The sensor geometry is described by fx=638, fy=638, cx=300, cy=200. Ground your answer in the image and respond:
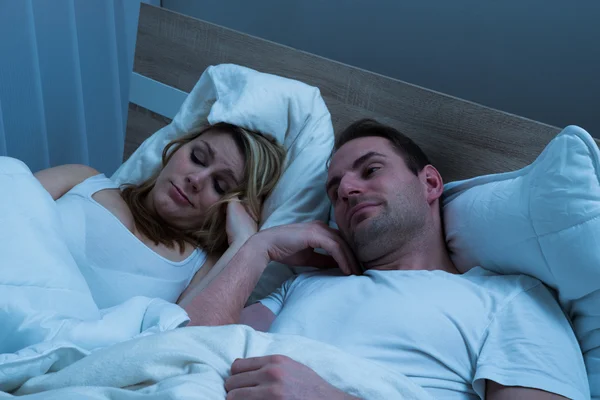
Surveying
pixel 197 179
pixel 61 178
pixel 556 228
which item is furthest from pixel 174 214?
pixel 556 228

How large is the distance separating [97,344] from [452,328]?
0.61m

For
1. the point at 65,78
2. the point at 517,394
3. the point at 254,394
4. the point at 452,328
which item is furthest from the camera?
the point at 65,78

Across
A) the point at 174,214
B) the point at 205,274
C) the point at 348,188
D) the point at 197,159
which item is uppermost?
the point at 348,188

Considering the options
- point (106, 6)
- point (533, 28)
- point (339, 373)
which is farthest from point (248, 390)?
point (106, 6)

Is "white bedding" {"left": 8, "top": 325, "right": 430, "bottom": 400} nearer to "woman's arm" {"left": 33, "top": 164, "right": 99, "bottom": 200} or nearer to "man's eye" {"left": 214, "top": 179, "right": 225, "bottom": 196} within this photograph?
"man's eye" {"left": 214, "top": 179, "right": 225, "bottom": 196}

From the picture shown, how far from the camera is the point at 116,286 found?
146 cm

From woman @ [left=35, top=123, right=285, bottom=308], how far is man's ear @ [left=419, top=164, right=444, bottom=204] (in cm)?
40

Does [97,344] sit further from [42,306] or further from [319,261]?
[319,261]

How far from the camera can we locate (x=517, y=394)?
40.3 inches

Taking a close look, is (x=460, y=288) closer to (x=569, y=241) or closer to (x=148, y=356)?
(x=569, y=241)

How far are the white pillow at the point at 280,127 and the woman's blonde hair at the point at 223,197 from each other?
0.09 feet

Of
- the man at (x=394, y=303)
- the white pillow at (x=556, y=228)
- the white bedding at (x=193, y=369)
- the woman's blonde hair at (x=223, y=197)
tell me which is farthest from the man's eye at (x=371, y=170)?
the white bedding at (x=193, y=369)

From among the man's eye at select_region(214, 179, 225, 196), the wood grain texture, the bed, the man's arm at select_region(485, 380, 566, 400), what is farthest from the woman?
the man's arm at select_region(485, 380, 566, 400)

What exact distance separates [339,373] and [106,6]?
192 centimetres
